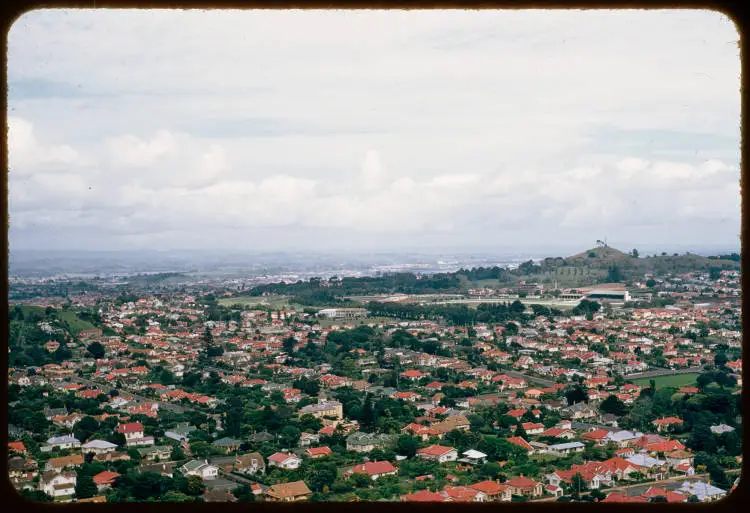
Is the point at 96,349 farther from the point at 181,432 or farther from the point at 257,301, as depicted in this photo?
the point at 181,432

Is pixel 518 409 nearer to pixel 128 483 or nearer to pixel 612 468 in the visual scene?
pixel 612 468

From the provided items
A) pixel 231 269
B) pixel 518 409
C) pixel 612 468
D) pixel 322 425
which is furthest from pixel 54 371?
pixel 612 468

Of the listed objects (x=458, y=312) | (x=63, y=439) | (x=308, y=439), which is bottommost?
(x=308, y=439)

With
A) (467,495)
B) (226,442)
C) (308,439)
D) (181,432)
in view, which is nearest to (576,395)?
(308,439)

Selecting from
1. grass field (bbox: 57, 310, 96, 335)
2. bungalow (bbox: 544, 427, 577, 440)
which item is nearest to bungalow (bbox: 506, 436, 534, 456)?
bungalow (bbox: 544, 427, 577, 440)

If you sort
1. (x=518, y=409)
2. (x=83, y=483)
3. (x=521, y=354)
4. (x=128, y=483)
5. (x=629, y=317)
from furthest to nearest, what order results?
1. (x=629, y=317)
2. (x=521, y=354)
3. (x=518, y=409)
4. (x=128, y=483)
5. (x=83, y=483)

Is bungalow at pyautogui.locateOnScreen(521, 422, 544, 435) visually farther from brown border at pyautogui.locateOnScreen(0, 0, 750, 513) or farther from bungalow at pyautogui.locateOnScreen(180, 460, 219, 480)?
brown border at pyautogui.locateOnScreen(0, 0, 750, 513)
